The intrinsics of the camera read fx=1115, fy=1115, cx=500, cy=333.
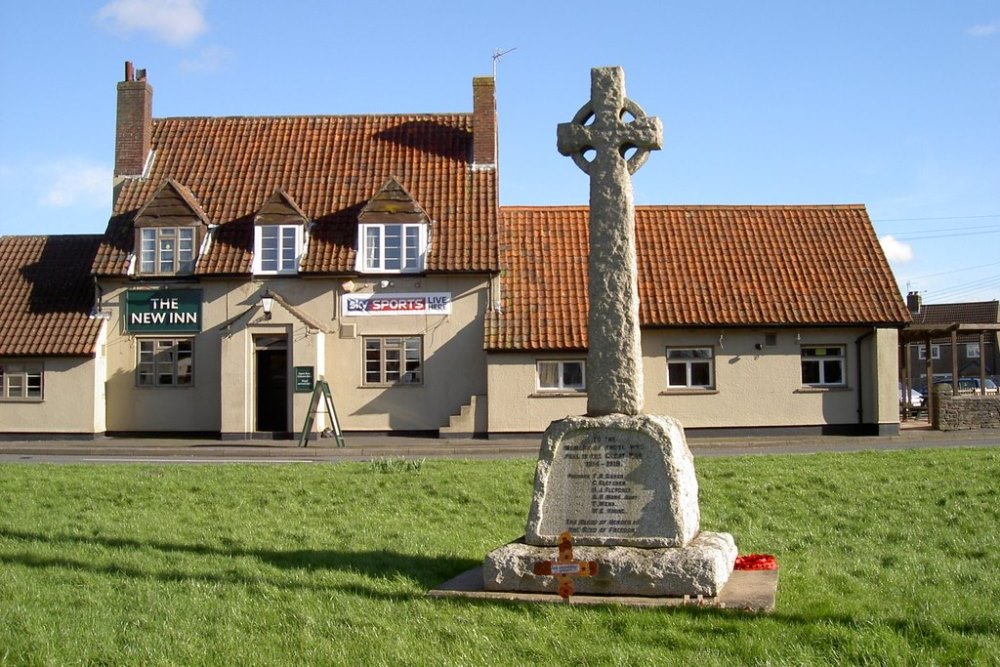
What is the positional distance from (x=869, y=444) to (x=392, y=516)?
1684 cm

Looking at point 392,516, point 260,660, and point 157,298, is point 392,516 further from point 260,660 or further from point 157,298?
point 157,298

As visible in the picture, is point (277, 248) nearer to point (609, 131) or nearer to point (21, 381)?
point (21, 381)

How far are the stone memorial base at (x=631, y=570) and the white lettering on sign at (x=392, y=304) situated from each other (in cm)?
2110

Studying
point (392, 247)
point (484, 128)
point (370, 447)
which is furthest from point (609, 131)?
point (484, 128)

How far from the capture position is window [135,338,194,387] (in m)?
30.5

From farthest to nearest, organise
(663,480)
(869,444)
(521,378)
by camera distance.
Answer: (521,378), (869,444), (663,480)

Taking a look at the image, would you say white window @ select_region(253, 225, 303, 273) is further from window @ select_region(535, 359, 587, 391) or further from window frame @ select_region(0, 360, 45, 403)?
window @ select_region(535, 359, 587, 391)

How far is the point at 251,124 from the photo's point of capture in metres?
33.9

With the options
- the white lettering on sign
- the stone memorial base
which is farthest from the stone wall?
the stone memorial base

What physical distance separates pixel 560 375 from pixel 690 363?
352 centimetres

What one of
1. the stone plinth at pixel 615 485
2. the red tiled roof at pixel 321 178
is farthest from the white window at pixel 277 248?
the stone plinth at pixel 615 485

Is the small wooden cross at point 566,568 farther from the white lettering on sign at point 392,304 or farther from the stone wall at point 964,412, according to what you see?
the stone wall at point 964,412

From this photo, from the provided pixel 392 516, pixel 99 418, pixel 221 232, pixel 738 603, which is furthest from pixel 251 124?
pixel 738 603

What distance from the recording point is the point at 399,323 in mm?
30078
